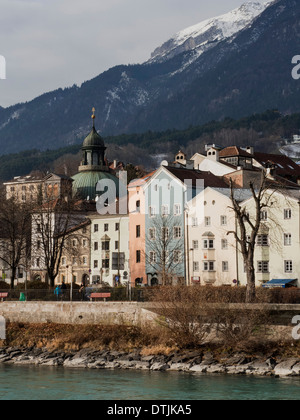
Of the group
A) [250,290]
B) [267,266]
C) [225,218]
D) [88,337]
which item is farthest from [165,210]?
[250,290]

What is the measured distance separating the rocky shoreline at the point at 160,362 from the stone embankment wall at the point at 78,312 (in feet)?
14.0

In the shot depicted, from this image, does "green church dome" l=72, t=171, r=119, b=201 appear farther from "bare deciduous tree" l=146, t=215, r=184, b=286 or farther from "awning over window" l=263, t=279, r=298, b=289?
"awning over window" l=263, t=279, r=298, b=289

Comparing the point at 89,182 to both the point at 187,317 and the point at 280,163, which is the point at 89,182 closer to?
the point at 280,163

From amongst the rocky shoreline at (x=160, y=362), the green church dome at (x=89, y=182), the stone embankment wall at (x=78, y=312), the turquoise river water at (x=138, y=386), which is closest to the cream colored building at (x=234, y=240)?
the stone embankment wall at (x=78, y=312)

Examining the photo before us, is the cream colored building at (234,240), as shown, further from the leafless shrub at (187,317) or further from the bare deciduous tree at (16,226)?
the leafless shrub at (187,317)

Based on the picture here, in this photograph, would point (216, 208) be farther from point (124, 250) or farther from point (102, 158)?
point (102, 158)

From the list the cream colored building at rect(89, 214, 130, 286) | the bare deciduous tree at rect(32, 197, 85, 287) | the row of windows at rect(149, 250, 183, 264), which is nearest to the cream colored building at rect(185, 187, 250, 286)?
the row of windows at rect(149, 250, 183, 264)

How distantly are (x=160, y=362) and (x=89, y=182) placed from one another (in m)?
87.0

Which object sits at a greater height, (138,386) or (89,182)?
(89,182)

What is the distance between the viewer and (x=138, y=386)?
41.2 meters

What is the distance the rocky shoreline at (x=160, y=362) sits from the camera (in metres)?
44.4

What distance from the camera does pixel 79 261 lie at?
9938 centimetres
